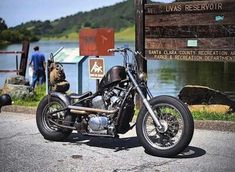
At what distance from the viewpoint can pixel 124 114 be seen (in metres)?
6.34

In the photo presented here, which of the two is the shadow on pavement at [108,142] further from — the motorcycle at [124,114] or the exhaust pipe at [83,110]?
the exhaust pipe at [83,110]

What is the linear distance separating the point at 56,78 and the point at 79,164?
2013 mm

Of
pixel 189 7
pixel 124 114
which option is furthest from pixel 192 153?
pixel 189 7

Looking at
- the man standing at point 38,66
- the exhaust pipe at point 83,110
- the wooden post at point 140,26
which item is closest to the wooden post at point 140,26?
the wooden post at point 140,26

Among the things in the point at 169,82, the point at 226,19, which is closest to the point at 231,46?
the point at 226,19

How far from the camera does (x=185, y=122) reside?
593 cm

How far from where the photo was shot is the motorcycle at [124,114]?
239 inches

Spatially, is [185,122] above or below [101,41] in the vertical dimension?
below

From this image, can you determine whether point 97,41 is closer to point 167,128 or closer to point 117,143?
point 117,143

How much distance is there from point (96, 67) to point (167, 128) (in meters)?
3.90

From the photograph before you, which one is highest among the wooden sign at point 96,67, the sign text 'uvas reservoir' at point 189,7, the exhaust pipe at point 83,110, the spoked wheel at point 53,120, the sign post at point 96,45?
the sign text 'uvas reservoir' at point 189,7

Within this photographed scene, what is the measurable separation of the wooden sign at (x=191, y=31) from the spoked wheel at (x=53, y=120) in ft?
9.11

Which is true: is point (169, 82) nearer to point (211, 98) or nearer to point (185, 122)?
point (211, 98)

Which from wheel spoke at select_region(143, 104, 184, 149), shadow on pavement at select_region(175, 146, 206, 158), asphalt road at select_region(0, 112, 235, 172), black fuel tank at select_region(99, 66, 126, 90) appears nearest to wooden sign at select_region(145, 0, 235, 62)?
asphalt road at select_region(0, 112, 235, 172)
